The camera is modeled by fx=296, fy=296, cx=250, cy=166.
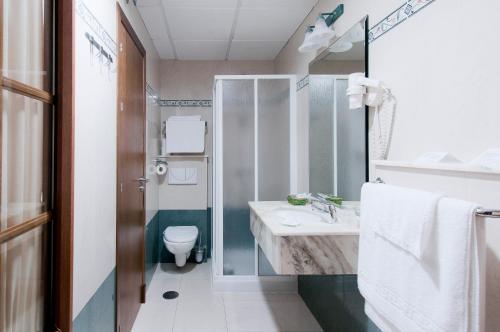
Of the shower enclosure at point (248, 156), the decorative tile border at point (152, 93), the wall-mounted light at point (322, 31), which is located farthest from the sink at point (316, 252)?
the decorative tile border at point (152, 93)

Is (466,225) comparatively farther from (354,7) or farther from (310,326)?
(310,326)

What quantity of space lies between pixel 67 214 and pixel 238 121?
6.38ft

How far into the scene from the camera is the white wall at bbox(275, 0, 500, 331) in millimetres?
896

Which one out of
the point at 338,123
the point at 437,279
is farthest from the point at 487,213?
the point at 338,123

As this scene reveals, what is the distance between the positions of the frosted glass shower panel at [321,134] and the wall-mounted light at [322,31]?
25 cm

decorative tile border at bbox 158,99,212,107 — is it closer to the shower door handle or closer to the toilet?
the shower door handle

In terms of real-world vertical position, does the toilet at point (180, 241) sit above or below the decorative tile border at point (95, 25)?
below

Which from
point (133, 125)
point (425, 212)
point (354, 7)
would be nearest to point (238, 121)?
point (133, 125)

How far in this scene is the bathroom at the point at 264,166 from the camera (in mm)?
908

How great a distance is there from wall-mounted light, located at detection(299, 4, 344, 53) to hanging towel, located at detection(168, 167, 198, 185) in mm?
2085

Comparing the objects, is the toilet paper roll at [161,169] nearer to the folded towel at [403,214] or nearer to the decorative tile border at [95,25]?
the decorative tile border at [95,25]

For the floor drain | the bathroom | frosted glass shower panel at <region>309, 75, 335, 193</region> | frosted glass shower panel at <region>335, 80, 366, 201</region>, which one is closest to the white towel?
the bathroom

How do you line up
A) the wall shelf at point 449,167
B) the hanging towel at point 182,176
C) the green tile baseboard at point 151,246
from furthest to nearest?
the hanging towel at point 182,176 → the green tile baseboard at point 151,246 → the wall shelf at point 449,167

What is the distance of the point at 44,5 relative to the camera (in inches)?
44.6
